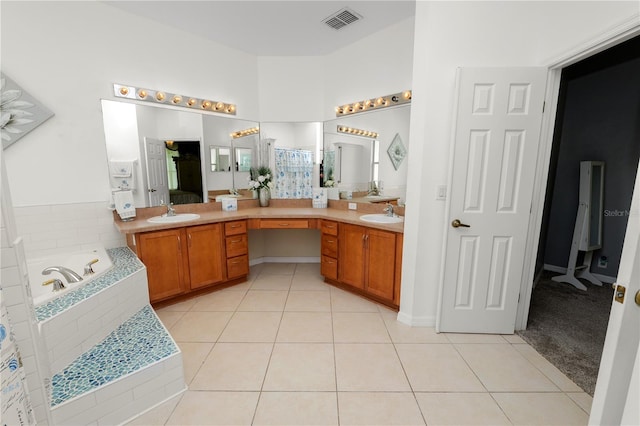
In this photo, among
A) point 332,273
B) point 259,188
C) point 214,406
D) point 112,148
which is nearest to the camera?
point 214,406

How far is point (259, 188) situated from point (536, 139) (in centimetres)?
290

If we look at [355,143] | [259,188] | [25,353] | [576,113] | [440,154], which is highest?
[576,113]

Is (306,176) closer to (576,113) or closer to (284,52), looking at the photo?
(284,52)

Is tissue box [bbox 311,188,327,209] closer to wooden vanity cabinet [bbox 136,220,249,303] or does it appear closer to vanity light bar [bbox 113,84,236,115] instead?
wooden vanity cabinet [bbox 136,220,249,303]

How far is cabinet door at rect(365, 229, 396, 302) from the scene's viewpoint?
2.49 meters

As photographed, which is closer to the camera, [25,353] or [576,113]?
[25,353]

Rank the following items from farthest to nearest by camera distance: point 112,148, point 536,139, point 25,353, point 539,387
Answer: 1. point 112,148
2. point 536,139
3. point 539,387
4. point 25,353

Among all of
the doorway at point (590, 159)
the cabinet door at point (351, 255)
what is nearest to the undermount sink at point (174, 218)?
the cabinet door at point (351, 255)

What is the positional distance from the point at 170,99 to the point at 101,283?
196 centimetres

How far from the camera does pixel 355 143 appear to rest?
3.31 metres

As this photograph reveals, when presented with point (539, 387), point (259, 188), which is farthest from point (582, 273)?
point (259, 188)

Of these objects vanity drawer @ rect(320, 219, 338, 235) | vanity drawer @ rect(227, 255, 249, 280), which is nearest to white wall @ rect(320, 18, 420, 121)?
vanity drawer @ rect(320, 219, 338, 235)

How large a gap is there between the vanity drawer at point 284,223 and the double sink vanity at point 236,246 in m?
0.01

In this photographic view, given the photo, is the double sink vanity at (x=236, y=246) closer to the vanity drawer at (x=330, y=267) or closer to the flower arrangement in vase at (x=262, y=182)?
the vanity drawer at (x=330, y=267)
